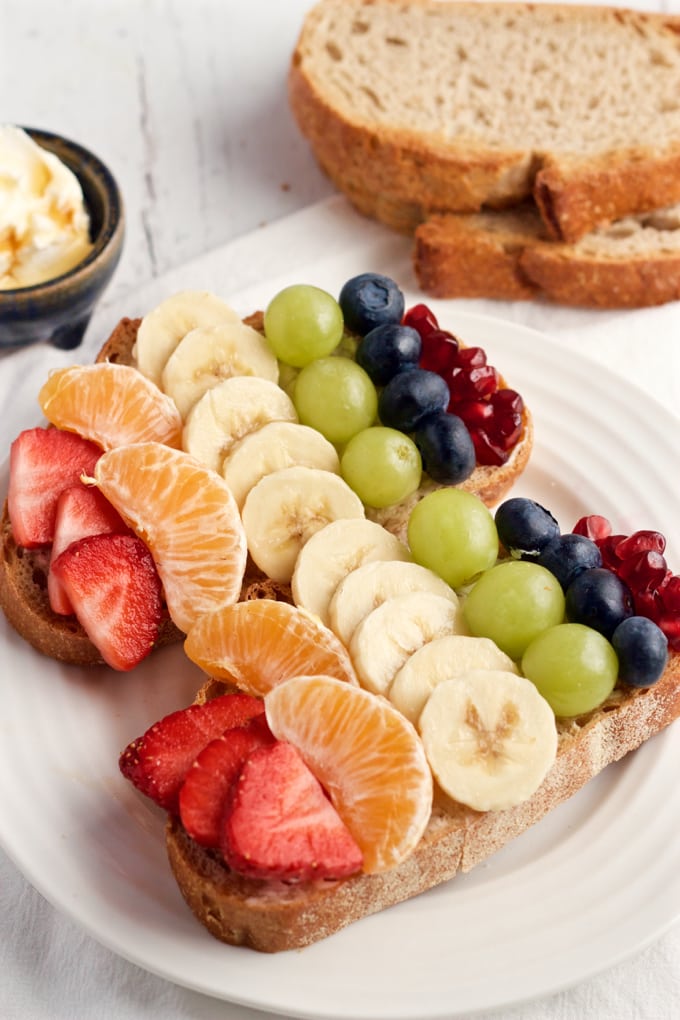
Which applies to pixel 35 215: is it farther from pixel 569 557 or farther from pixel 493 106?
A: pixel 569 557

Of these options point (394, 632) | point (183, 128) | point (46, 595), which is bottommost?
point (46, 595)

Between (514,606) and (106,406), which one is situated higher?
(514,606)

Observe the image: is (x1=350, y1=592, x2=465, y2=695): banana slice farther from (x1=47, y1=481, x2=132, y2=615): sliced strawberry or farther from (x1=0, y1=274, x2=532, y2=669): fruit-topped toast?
(x1=47, y1=481, x2=132, y2=615): sliced strawberry

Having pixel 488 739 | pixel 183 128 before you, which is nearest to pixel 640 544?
pixel 488 739

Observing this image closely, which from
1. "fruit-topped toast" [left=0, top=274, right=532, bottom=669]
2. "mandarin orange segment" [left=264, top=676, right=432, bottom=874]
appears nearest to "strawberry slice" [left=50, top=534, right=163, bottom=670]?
"fruit-topped toast" [left=0, top=274, right=532, bottom=669]

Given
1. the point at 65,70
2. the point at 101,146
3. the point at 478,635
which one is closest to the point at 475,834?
the point at 478,635

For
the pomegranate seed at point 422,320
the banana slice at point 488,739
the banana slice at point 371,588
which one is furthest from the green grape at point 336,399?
the banana slice at point 488,739
